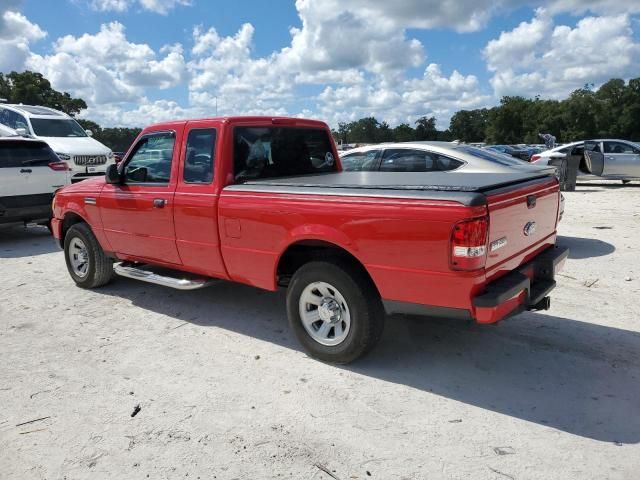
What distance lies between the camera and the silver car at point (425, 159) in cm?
719

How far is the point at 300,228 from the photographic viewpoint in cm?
398

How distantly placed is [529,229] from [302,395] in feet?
6.66

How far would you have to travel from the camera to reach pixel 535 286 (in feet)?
13.3

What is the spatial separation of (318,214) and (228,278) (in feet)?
4.25

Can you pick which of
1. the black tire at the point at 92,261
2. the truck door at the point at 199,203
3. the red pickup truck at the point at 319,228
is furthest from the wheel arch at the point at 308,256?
the black tire at the point at 92,261

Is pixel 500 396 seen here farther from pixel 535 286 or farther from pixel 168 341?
pixel 168 341

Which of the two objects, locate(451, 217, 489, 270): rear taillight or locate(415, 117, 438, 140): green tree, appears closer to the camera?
locate(451, 217, 489, 270): rear taillight

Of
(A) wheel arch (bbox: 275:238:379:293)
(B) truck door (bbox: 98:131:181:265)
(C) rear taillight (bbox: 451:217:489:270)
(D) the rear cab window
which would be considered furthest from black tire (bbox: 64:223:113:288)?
(C) rear taillight (bbox: 451:217:489:270)

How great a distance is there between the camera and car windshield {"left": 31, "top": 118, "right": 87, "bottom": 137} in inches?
570

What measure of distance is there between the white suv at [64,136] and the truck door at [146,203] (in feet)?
26.0

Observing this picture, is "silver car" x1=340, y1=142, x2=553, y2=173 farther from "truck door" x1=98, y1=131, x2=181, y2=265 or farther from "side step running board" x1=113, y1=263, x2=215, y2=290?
"side step running board" x1=113, y1=263, x2=215, y2=290

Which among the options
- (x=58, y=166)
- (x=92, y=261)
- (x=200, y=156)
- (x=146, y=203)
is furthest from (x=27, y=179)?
(x=200, y=156)

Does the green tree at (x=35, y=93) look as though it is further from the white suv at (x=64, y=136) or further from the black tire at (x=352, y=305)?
the black tire at (x=352, y=305)

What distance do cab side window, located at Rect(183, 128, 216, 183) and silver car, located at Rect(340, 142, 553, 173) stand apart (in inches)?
135
